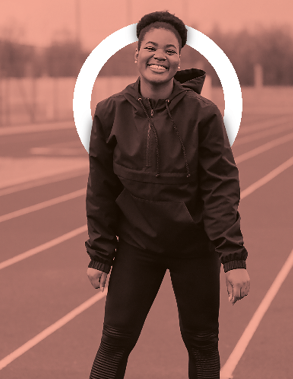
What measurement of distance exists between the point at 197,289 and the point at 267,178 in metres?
9.65

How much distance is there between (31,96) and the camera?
1357 inches

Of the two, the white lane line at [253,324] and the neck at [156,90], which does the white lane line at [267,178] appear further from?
the neck at [156,90]

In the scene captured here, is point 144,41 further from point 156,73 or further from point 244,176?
point 244,176

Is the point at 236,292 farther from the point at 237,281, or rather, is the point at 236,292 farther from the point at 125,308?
the point at 125,308

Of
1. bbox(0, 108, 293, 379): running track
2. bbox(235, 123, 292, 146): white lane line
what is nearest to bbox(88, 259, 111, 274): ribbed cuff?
bbox(0, 108, 293, 379): running track

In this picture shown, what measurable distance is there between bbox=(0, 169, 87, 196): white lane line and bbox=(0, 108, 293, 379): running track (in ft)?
3.66

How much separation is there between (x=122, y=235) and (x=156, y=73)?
0.68 m

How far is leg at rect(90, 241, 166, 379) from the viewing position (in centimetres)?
273

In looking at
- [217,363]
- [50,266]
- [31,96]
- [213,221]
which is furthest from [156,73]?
[31,96]

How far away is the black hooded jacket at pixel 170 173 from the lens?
258 centimetres

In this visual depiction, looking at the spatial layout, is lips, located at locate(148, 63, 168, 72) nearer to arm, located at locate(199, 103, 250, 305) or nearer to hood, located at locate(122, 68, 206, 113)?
hood, located at locate(122, 68, 206, 113)

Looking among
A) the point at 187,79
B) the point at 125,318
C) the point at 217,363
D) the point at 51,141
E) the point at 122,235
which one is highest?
the point at 187,79

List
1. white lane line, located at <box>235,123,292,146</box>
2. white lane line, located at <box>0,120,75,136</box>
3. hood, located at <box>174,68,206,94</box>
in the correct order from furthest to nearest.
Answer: white lane line, located at <box>0,120,75,136</box> < white lane line, located at <box>235,123,292,146</box> < hood, located at <box>174,68,206,94</box>

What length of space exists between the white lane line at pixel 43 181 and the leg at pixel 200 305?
8183mm
